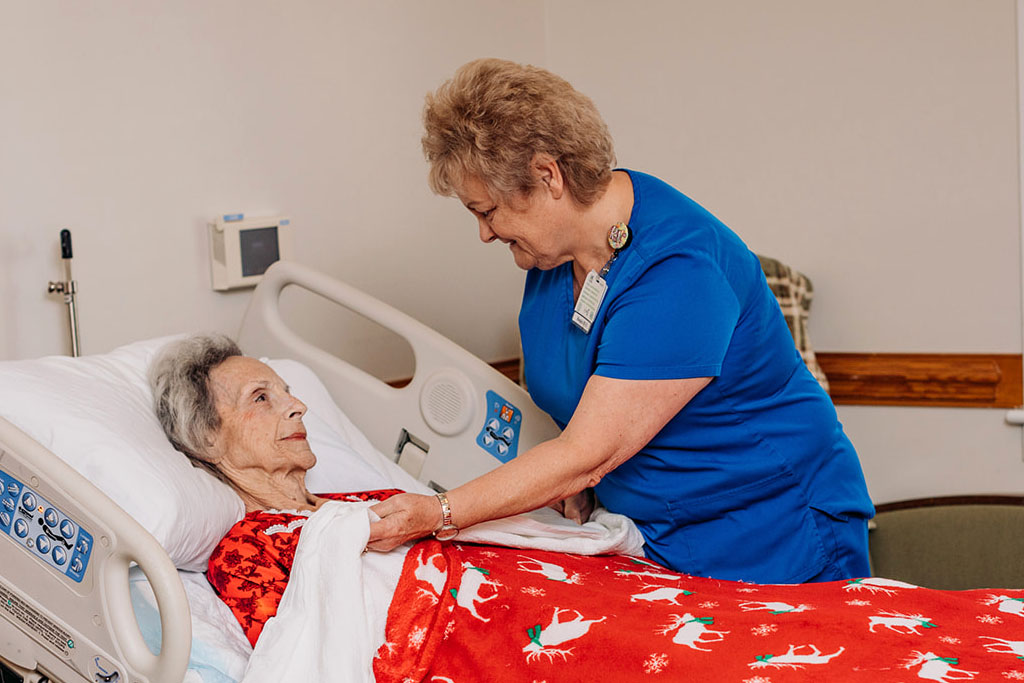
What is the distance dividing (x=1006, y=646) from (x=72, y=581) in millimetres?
1310

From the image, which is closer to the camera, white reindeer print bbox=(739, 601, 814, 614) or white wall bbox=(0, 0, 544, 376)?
white reindeer print bbox=(739, 601, 814, 614)

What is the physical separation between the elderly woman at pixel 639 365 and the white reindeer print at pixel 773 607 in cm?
24

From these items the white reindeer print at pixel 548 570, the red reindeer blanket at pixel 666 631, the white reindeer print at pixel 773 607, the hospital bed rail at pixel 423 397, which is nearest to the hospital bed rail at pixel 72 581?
the red reindeer blanket at pixel 666 631

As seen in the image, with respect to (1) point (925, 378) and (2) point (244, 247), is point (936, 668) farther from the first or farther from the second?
(1) point (925, 378)

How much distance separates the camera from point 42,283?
→ 6.84ft

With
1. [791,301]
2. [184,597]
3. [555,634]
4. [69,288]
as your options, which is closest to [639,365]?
[555,634]

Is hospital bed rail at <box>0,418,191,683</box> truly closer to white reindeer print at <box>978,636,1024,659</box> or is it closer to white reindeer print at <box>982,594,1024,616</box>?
white reindeer print at <box>978,636,1024,659</box>

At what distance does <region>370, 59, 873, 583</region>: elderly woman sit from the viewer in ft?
5.35

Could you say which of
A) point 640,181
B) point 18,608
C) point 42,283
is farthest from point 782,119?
point 18,608

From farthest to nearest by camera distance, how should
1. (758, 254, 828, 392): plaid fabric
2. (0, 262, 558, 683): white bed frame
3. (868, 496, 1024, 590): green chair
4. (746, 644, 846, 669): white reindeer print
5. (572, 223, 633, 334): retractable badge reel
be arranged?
(758, 254, 828, 392): plaid fabric, (868, 496, 1024, 590): green chair, (572, 223, 633, 334): retractable badge reel, (746, 644, 846, 669): white reindeer print, (0, 262, 558, 683): white bed frame

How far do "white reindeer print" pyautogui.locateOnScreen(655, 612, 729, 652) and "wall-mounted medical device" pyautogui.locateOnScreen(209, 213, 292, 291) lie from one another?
142cm

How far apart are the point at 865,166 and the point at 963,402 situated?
0.78 m

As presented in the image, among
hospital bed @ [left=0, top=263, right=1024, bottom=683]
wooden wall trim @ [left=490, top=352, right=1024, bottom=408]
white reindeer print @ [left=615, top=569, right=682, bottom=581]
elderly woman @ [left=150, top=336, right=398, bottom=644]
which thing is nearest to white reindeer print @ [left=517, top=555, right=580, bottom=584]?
hospital bed @ [left=0, top=263, right=1024, bottom=683]

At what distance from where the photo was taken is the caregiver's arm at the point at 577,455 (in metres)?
1.59
